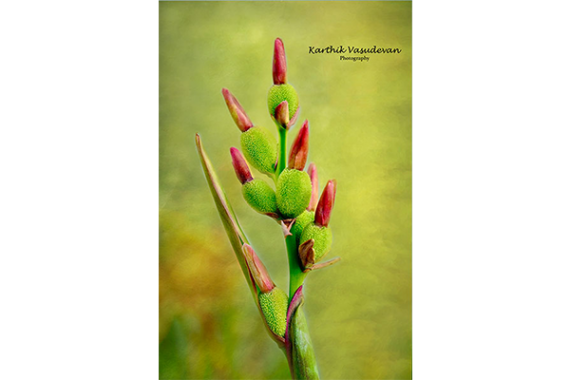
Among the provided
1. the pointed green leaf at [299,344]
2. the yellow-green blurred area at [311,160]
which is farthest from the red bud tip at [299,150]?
the pointed green leaf at [299,344]

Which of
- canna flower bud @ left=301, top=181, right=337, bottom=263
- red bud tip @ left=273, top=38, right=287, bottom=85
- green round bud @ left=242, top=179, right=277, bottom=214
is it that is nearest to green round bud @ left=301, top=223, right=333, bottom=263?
canna flower bud @ left=301, top=181, right=337, bottom=263

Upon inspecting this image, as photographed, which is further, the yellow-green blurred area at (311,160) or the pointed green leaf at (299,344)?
the yellow-green blurred area at (311,160)

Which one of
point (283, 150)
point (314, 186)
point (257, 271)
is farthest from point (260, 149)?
point (257, 271)

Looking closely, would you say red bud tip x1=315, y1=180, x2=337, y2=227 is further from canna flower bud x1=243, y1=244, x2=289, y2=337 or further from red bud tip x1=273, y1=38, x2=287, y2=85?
red bud tip x1=273, y1=38, x2=287, y2=85

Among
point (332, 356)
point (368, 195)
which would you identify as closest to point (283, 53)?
point (368, 195)

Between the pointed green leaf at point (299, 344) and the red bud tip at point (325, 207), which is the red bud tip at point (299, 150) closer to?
the red bud tip at point (325, 207)

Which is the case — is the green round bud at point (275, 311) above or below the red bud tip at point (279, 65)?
below
